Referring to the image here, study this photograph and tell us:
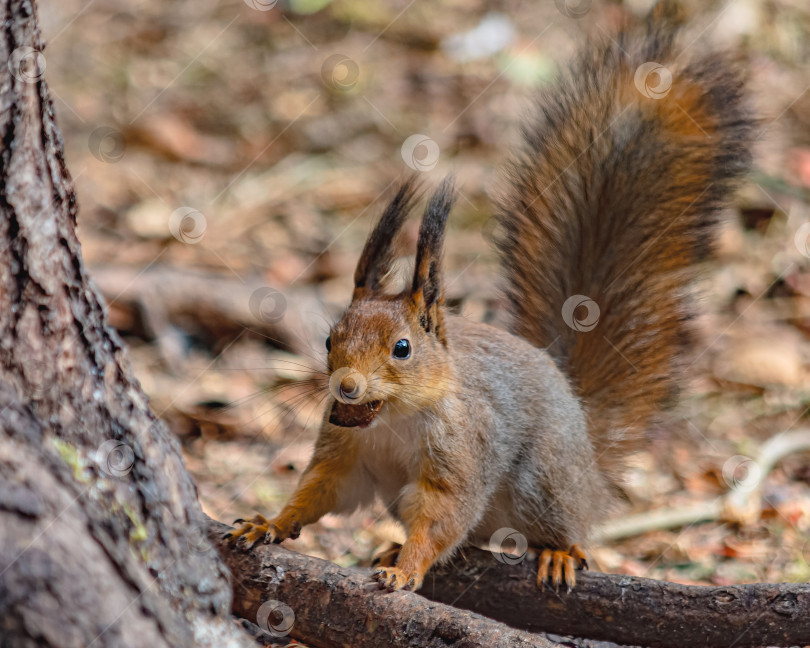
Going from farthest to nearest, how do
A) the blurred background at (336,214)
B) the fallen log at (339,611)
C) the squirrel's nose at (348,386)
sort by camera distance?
the blurred background at (336,214), the squirrel's nose at (348,386), the fallen log at (339,611)

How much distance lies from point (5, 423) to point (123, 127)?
187 inches

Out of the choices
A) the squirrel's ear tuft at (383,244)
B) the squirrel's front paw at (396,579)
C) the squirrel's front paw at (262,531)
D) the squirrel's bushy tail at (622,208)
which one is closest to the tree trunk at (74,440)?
the squirrel's front paw at (262,531)

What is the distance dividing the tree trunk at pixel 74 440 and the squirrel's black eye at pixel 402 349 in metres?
0.72

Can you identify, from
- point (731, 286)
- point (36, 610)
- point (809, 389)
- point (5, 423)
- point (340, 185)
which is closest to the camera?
point (36, 610)

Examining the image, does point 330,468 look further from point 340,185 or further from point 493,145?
point 493,145

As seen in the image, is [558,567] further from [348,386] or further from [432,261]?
[432,261]

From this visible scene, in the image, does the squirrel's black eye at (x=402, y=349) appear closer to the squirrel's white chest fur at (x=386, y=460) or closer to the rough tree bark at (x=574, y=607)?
the squirrel's white chest fur at (x=386, y=460)

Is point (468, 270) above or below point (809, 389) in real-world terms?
above

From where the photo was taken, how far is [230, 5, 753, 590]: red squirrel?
2484mm

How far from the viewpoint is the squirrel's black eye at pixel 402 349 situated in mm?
2402

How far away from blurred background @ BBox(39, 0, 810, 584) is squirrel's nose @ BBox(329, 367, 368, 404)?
0.40 meters

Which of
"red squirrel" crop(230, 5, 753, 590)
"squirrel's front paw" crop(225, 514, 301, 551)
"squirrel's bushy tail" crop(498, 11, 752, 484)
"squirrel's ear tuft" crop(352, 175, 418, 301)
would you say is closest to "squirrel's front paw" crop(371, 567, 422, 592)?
"red squirrel" crop(230, 5, 753, 590)

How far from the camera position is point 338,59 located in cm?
625

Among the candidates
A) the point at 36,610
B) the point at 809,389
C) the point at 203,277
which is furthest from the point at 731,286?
the point at 36,610
